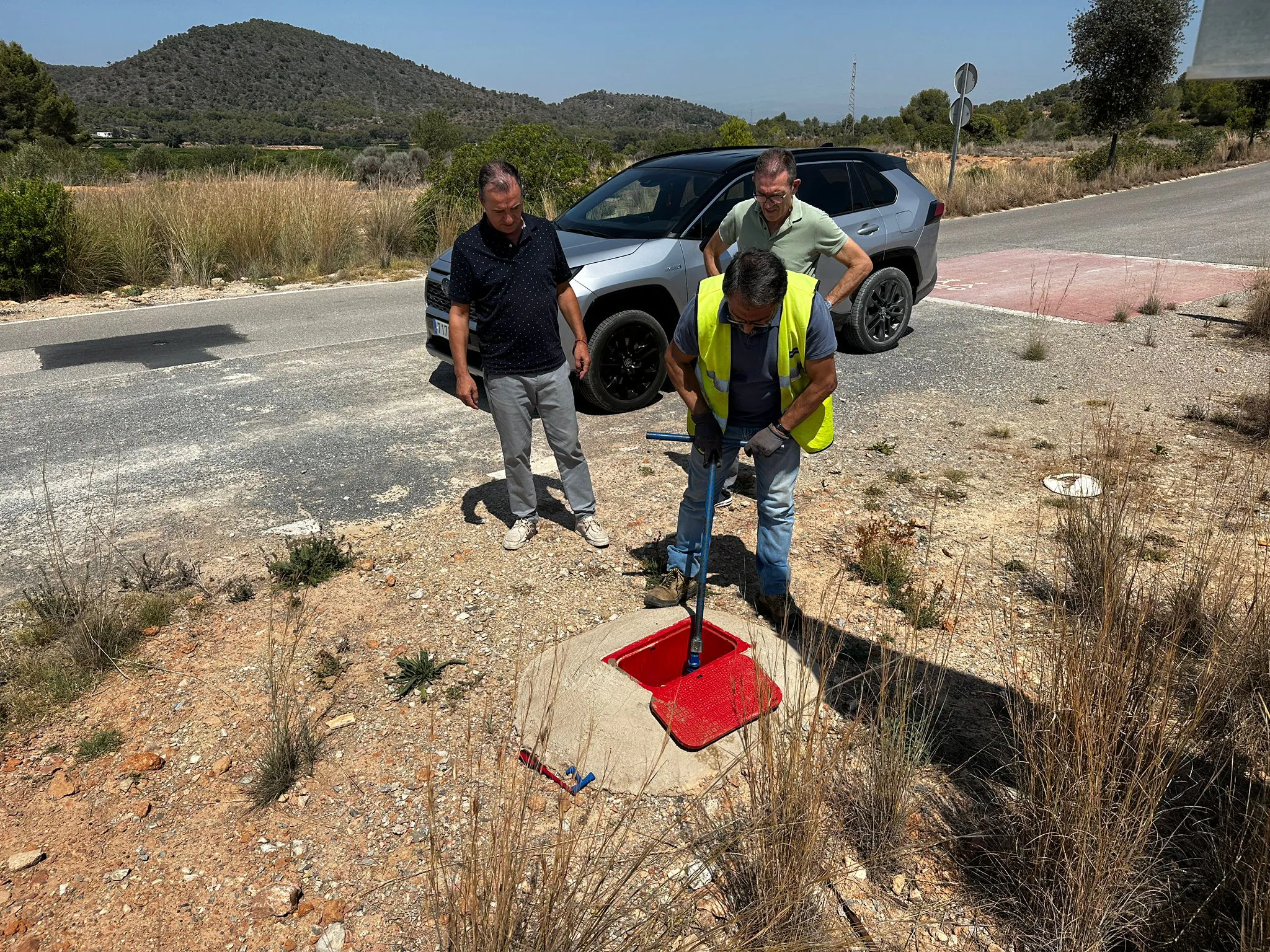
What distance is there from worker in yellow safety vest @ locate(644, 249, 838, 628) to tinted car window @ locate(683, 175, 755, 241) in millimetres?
3323

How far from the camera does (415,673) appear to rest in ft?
11.7

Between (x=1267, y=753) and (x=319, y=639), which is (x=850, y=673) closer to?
(x=1267, y=753)

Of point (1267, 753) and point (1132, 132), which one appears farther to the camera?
point (1132, 132)

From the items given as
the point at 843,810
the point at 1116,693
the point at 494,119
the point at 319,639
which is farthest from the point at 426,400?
the point at 494,119

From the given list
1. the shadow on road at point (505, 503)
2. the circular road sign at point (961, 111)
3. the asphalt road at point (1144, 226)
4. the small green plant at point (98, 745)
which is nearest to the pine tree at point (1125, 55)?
the asphalt road at point (1144, 226)

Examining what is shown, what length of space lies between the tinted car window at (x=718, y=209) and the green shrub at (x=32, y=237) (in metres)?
9.23

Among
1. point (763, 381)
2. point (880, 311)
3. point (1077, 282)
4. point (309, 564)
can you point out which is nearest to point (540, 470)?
point (309, 564)

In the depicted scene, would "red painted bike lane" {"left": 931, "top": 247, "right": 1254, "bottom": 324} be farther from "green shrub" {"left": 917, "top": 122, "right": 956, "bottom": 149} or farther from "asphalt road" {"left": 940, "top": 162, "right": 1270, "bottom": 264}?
"green shrub" {"left": 917, "top": 122, "right": 956, "bottom": 149}

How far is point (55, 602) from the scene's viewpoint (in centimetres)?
377

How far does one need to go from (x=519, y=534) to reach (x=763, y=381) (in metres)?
1.78

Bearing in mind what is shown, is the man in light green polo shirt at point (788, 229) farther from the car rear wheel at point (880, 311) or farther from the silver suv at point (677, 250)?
the car rear wheel at point (880, 311)

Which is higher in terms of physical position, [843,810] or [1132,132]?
[1132,132]

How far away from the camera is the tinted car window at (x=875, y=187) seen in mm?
8016

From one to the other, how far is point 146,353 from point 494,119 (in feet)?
334
